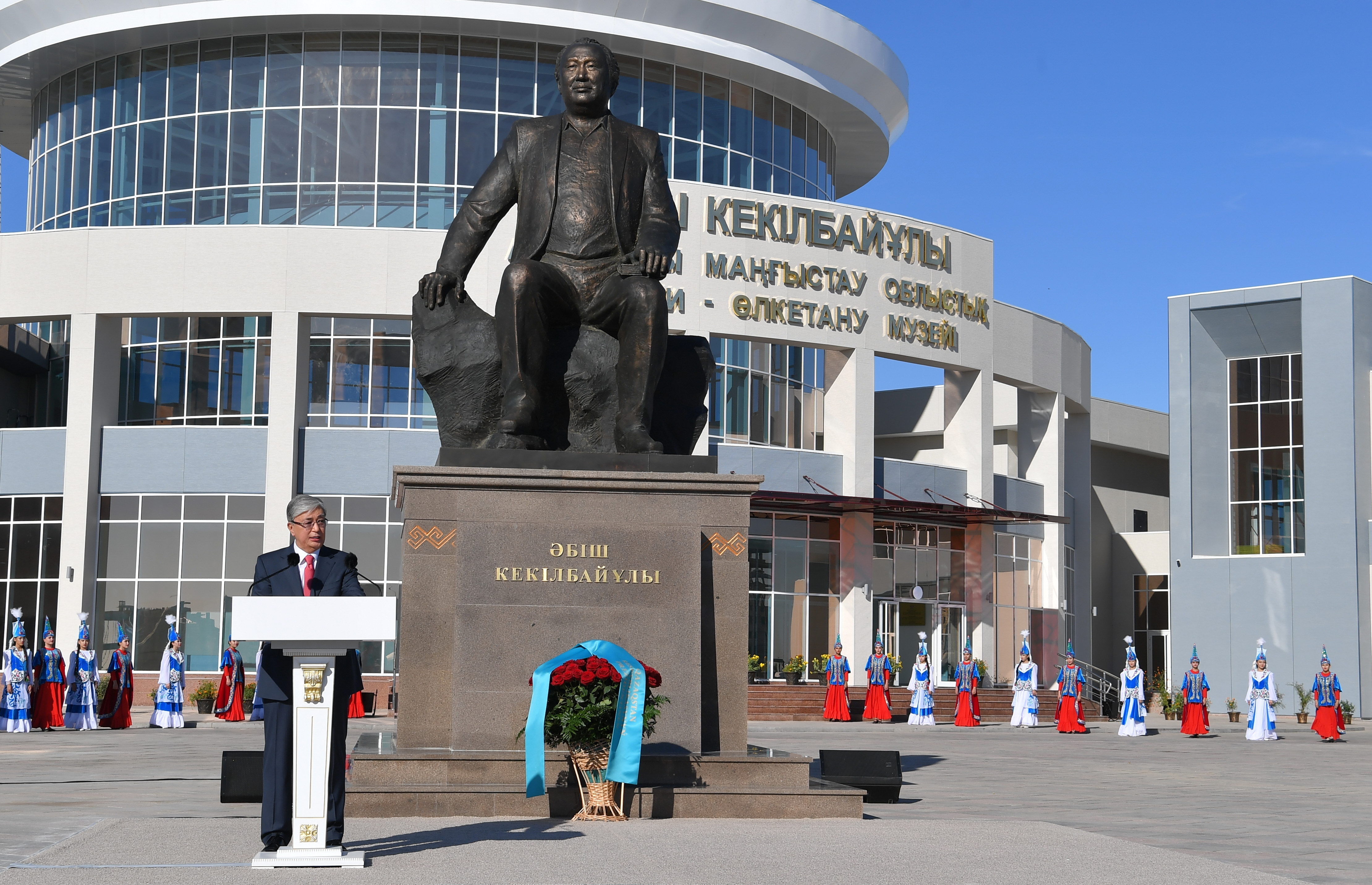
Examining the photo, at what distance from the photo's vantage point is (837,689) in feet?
115

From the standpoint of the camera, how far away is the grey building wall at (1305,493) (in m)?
43.5

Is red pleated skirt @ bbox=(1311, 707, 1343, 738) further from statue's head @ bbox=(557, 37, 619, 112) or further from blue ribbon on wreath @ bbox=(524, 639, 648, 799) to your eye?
blue ribbon on wreath @ bbox=(524, 639, 648, 799)

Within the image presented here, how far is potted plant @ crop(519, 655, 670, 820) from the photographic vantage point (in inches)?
377

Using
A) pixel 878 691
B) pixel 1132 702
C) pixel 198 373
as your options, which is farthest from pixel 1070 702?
pixel 198 373

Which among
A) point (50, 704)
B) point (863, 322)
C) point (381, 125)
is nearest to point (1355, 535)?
point (863, 322)

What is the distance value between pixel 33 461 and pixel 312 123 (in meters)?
10.5

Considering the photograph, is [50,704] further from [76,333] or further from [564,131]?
[564,131]

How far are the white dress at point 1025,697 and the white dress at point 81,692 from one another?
1906cm

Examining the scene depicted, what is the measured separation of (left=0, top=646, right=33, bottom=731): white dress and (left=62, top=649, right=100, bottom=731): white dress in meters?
0.84

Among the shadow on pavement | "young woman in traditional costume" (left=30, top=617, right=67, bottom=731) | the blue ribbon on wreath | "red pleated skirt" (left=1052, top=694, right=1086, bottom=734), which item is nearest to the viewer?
the shadow on pavement

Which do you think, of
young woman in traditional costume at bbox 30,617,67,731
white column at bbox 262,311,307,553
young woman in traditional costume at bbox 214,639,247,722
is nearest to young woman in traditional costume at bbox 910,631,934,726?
white column at bbox 262,311,307,553

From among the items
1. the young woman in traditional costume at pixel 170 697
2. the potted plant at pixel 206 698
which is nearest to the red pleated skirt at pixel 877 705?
the potted plant at pixel 206 698

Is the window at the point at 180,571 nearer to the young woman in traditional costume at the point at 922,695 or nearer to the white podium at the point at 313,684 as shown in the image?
the young woman in traditional costume at the point at 922,695

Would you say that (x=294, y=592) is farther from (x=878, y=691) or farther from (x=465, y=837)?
(x=878, y=691)
